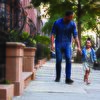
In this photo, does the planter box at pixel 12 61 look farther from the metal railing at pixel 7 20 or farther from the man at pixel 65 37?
the man at pixel 65 37

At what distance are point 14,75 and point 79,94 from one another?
5.42 ft

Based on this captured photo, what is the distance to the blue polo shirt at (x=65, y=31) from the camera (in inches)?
498

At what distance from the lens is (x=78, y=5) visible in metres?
42.1

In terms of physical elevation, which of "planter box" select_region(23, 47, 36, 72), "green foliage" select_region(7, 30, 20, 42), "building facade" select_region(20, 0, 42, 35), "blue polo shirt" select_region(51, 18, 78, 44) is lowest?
"planter box" select_region(23, 47, 36, 72)

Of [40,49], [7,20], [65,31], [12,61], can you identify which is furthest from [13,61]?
[40,49]

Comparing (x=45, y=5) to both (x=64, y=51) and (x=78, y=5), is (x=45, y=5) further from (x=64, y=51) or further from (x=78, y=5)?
(x=64, y=51)

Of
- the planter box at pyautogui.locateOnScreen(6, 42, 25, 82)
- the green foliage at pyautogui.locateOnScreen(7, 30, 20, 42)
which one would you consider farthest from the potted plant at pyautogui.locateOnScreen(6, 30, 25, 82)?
the green foliage at pyautogui.locateOnScreen(7, 30, 20, 42)

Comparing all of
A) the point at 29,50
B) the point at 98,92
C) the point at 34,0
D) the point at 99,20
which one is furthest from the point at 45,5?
the point at 98,92

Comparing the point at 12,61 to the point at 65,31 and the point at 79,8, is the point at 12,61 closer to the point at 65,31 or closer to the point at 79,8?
the point at 65,31

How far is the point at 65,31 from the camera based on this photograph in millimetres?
12680

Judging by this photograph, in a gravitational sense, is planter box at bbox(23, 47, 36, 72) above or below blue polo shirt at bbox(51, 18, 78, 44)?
below

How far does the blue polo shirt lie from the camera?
12648 millimetres

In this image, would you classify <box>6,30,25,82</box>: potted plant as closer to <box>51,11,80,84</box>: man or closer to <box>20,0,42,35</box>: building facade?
<box>20,0,42,35</box>: building facade

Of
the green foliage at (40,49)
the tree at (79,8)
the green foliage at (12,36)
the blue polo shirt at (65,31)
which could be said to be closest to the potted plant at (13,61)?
the green foliage at (12,36)
